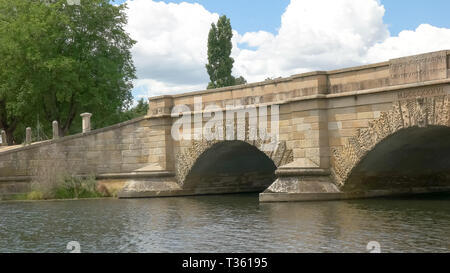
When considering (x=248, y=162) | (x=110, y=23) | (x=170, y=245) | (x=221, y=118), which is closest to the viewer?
(x=170, y=245)

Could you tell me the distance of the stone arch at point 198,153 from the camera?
72.4 feet

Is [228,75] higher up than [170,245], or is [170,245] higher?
[228,75]

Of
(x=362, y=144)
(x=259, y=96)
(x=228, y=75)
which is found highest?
(x=228, y=75)

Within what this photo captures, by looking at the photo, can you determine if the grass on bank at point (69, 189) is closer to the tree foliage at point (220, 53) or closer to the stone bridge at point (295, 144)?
the stone bridge at point (295, 144)

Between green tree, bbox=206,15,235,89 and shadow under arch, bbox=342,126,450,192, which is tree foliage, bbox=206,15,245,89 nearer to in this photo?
green tree, bbox=206,15,235,89

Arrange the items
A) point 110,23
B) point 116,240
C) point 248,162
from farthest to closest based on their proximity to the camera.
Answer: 1. point 110,23
2. point 248,162
3. point 116,240

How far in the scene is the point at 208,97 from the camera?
24.8m

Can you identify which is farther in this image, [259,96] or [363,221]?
[259,96]

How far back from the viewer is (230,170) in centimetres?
2844

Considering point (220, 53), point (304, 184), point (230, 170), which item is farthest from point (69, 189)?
point (220, 53)

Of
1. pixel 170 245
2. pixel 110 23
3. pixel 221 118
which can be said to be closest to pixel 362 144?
pixel 221 118

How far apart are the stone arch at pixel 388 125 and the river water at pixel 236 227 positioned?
116 cm
